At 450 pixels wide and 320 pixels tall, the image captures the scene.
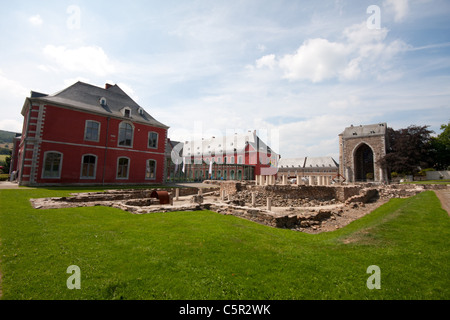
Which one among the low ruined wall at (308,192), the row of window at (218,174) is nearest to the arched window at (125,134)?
the low ruined wall at (308,192)

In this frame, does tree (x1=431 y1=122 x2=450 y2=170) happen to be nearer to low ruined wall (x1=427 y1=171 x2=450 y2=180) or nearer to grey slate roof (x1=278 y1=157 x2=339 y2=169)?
low ruined wall (x1=427 y1=171 x2=450 y2=180)

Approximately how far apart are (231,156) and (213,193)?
29018 millimetres

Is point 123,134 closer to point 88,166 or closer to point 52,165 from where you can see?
point 88,166

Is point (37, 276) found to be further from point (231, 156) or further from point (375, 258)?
point (231, 156)

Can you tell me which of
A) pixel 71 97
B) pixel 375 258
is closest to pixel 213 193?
pixel 71 97

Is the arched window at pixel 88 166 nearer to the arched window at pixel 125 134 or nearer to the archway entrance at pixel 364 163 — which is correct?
the arched window at pixel 125 134

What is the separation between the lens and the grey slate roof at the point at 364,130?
156ft

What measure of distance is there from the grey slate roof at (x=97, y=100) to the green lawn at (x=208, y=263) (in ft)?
64.4

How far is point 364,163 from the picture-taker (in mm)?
53375

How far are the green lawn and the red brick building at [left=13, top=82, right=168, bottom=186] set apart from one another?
56.9 feet

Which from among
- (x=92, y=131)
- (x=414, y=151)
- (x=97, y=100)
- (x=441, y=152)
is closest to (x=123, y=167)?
(x=92, y=131)

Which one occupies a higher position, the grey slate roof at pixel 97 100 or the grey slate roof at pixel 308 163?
the grey slate roof at pixel 97 100

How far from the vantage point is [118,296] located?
127 inches

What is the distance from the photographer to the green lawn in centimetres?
340
